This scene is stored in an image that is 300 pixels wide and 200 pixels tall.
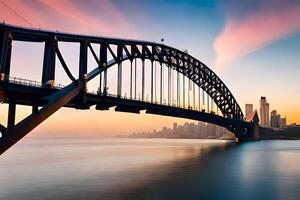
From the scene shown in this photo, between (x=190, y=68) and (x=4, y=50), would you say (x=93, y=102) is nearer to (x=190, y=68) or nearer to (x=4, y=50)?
(x=4, y=50)

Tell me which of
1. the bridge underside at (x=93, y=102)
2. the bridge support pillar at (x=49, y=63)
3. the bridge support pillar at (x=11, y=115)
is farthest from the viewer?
the bridge support pillar at (x=49, y=63)

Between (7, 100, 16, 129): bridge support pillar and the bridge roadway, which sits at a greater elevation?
the bridge roadway

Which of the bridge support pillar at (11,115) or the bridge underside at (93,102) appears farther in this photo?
the bridge underside at (93,102)

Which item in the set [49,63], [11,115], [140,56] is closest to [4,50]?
A: [49,63]

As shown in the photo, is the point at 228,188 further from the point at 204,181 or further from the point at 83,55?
the point at 83,55

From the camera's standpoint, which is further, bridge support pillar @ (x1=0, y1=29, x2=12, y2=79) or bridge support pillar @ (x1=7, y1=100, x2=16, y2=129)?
bridge support pillar @ (x1=0, y1=29, x2=12, y2=79)

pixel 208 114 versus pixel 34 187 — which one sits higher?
pixel 208 114

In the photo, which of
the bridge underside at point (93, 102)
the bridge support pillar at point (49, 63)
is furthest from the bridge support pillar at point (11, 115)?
the bridge support pillar at point (49, 63)

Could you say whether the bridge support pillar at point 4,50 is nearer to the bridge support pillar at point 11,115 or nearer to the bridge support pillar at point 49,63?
the bridge support pillar at point 11,115

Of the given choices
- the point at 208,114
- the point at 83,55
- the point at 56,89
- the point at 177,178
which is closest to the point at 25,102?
the point at 56,89

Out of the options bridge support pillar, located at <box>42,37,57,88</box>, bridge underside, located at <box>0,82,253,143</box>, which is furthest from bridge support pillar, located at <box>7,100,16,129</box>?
bridge support pillar, located at <box>42,37,57,88</box>

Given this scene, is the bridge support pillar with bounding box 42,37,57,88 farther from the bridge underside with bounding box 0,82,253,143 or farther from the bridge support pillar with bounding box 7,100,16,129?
the bridge support pillar with bounding box 7,100,16,129
